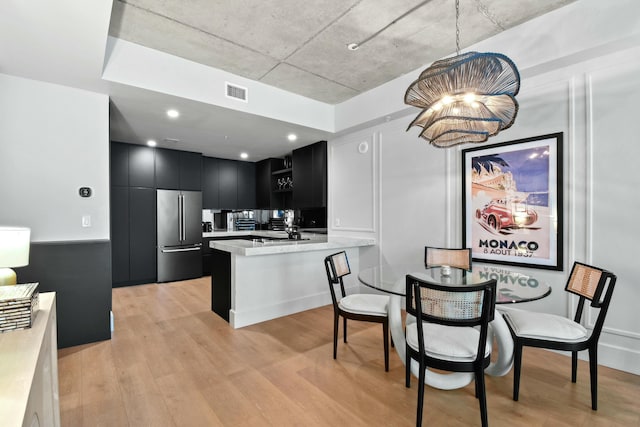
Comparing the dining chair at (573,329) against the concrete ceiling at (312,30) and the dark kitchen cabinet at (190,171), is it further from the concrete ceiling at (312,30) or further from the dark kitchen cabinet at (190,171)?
the dark kitchen cabinet at (190,171)

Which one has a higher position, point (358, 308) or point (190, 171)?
point (190, 171)

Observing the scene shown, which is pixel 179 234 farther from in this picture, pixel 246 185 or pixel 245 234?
pixel 246 185

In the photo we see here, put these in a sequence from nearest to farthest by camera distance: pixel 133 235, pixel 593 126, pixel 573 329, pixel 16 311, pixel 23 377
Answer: pixel 23 377 → pixel 16 311 → pixel 573 329 → pixel 593 126 → pixel 133 235

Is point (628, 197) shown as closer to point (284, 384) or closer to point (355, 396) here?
point (355, 396)

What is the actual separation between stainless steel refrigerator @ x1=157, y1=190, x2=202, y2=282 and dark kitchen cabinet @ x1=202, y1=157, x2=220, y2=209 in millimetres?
535

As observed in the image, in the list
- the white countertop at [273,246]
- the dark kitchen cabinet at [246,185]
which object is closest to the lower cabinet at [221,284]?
the white countertop at [273,246]

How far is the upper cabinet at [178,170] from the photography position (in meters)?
5.77

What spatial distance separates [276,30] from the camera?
277 centimetres

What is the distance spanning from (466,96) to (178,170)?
17.7ft

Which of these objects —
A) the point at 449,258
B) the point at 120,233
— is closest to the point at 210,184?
the point at 120,233

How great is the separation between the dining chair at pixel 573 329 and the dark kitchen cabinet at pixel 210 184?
5849 millimetres

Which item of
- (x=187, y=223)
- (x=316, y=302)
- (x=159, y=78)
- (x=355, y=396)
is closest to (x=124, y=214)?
(x=187, y=223)

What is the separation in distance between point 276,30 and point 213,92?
43.5 inches

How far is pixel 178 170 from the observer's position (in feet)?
19.6
